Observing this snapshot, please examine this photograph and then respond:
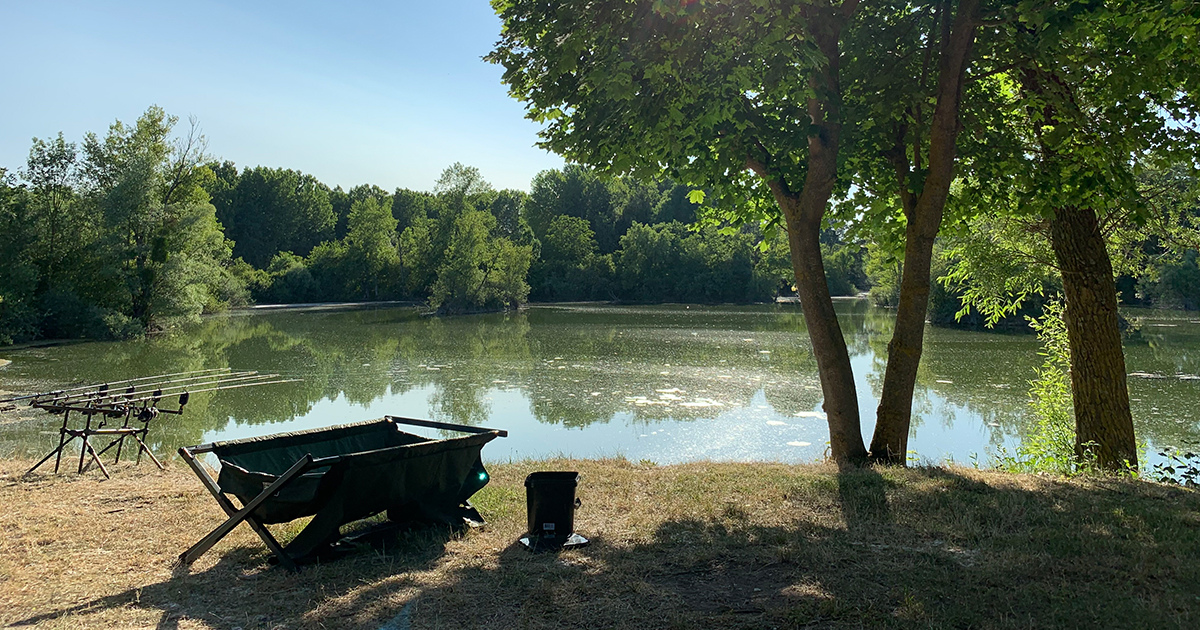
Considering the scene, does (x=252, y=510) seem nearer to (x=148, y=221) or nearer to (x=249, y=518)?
(x=249, y=518)

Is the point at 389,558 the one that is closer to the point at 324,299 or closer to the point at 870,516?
the point at 870,516

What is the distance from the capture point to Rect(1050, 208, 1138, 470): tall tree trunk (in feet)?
23.4

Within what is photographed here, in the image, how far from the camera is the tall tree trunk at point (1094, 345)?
23.4 ft

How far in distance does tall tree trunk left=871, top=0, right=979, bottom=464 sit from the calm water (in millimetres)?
3058

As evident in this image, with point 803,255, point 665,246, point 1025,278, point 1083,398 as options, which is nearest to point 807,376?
point 1025,278

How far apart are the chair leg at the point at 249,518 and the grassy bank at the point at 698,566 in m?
0.11

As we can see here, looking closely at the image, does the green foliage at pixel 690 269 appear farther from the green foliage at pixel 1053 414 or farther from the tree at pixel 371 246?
the green foliage at pixel 1053 414

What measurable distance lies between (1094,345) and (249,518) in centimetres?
769

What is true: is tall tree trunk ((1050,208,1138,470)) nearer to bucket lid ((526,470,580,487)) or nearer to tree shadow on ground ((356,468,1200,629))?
tree shadow on ground ((356,468,1200,629))

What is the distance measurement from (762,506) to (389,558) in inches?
98.6

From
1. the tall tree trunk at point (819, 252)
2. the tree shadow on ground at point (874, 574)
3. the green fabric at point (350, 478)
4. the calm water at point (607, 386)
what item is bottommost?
the calm water at point (607, 386)

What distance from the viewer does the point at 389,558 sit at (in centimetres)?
417

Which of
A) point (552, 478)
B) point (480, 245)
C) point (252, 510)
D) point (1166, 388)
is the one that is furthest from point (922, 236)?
point (480, 245)

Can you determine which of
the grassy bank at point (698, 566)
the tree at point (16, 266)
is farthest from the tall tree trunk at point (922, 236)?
the tree at point (16, 266)
